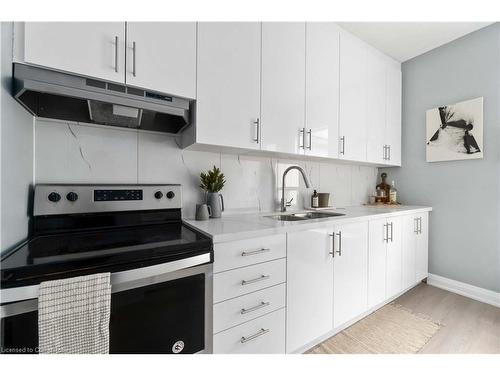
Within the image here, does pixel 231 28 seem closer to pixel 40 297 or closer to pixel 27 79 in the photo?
pixel 27 79

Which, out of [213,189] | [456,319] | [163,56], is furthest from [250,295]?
[456,319]

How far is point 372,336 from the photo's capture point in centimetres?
154

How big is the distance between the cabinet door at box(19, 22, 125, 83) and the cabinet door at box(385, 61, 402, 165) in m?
2.51

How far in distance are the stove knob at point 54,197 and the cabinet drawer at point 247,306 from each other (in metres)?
0.95

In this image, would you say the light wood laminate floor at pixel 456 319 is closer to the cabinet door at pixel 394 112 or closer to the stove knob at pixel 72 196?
the cabinet door at pixel 394 112

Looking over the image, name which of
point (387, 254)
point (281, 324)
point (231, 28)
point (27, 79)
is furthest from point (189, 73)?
point (387, 254)

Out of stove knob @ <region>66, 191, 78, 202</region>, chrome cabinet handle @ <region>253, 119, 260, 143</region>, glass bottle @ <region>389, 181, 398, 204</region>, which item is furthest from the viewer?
glass bottle @ <region>389, 181, 398, 204</region>

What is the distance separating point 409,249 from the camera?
7.04ft

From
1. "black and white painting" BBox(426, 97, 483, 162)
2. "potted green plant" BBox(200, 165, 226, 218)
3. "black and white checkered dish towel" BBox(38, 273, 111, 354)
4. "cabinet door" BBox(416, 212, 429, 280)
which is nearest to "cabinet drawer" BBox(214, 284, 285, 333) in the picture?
"black and white checkered dish towel" BBox(38, 273, 111, 354)

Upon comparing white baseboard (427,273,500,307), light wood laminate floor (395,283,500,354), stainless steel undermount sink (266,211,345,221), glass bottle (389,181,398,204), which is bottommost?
light wood laminate floor (395,283,500,354)

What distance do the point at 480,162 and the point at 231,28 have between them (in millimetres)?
2486

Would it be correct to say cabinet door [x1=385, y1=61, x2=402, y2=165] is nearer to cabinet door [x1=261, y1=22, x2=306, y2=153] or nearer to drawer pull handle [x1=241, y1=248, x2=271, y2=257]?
cabinet door [x1=261, y1=22, x2=306, y2=153]

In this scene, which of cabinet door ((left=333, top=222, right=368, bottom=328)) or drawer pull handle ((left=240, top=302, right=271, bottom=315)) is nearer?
drawer pull handle ((left=240, top=302, right=271, bottom=315))

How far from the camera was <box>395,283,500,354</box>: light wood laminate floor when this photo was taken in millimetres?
1456
